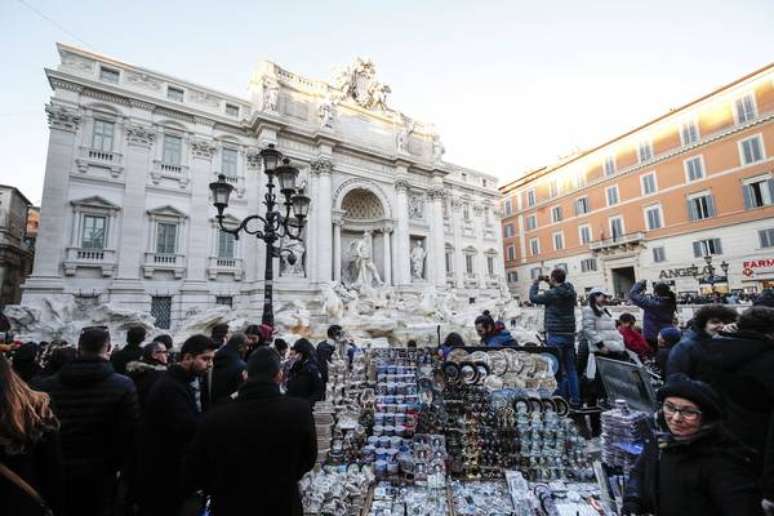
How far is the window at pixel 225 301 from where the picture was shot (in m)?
14.9

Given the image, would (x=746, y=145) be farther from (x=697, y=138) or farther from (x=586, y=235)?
(x=586, y=235)

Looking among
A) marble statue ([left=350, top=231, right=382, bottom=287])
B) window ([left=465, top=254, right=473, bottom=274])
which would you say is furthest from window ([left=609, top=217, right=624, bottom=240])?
marble statue ([left=350, top=231, right=382, bottom=287])

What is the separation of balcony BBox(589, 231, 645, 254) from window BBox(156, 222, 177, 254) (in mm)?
25975

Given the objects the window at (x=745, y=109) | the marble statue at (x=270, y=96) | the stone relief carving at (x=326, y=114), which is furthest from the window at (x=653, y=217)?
the marble statue at (x=270, y=96)

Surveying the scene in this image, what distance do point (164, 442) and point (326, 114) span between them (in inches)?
699

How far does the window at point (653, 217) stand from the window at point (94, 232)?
96.3 ft

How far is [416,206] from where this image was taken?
22266mm

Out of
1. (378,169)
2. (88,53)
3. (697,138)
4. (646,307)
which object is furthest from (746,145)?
(88,53)

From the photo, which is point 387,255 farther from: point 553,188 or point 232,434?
point 553,188

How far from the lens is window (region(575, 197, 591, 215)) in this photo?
26547mm

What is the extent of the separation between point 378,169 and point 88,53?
43.4ft

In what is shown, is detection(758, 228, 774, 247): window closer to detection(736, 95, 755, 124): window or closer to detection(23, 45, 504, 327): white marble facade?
detection(736, 95, 755, 124): window

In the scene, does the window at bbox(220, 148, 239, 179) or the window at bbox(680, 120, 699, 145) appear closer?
the window at bbox(220, 148, 239, 179)

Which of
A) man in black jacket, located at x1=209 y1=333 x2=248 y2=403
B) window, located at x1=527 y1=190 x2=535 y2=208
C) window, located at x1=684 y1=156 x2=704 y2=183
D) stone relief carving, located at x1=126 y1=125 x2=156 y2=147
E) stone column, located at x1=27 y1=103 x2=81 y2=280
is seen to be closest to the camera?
man in black jacket, located at x1=209 y1=333 x2=248 y2=403
